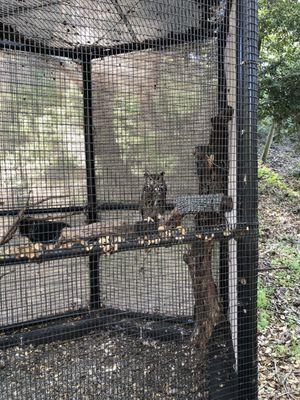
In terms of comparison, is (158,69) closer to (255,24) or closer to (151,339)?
(255,24)

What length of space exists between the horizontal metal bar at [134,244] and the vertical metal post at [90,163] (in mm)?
655

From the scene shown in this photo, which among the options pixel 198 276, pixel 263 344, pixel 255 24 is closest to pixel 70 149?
pixel 198 276

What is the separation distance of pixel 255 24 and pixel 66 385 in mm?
1957

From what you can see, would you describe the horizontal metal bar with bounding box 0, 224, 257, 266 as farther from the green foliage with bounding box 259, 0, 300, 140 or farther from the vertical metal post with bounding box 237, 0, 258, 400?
the green foliage with bounding box 259, 0, 300, 140

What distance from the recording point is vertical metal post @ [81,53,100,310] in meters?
2.34

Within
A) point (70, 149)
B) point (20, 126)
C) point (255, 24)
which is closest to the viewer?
point (255, 24)

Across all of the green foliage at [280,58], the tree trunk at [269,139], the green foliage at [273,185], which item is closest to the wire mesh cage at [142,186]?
the green foliage at [280,58]

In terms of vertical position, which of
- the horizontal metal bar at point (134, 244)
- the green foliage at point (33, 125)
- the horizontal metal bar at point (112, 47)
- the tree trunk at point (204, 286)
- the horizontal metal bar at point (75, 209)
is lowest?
the tree trunk at point (204, 286)

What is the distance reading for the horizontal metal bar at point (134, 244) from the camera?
143 cm

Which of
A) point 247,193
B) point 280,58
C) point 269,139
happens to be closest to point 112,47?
point 247,193

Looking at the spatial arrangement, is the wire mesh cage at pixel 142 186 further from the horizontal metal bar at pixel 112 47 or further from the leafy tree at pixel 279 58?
the leafy tree at pixel 279 58

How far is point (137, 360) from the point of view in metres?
2.32

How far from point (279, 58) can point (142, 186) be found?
170 inches

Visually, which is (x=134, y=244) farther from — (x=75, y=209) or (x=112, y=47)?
(x=112, y=47)
